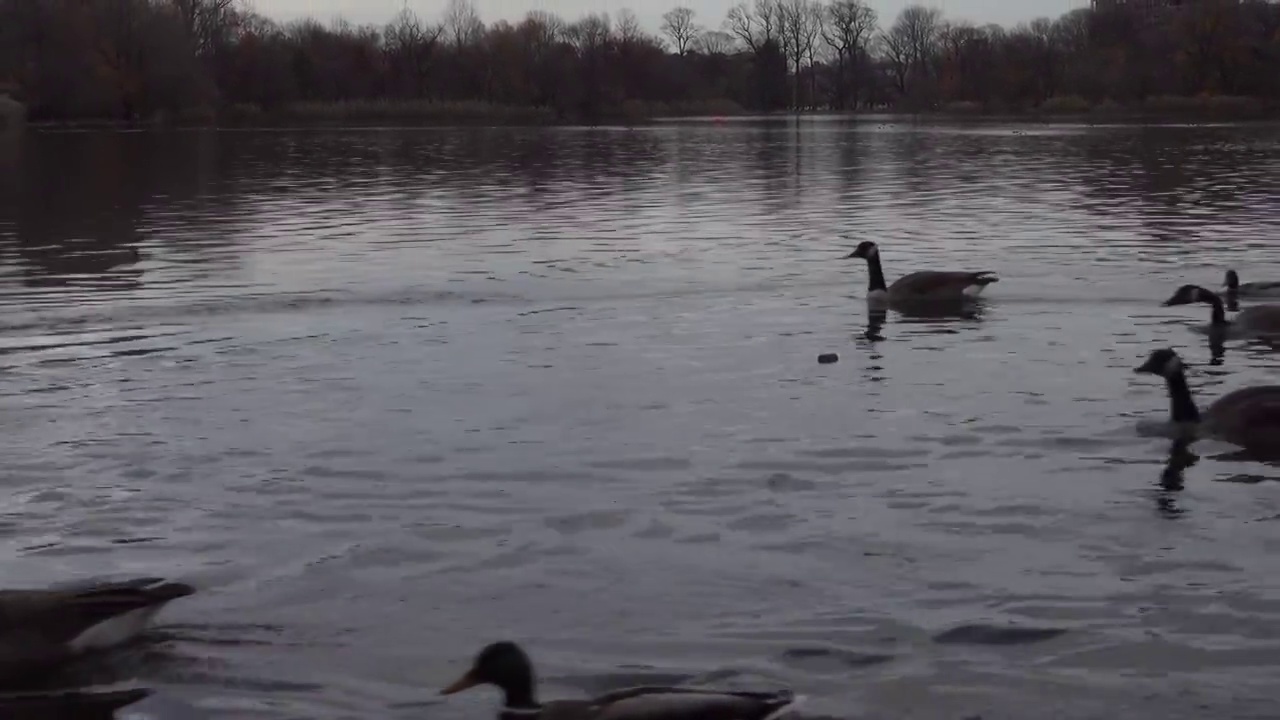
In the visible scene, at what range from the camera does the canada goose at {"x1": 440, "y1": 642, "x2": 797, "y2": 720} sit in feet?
17.2

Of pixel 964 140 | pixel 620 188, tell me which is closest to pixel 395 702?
pixel 620 188

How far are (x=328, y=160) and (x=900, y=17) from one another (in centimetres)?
13300

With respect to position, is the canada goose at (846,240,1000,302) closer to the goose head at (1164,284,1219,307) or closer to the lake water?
the lake water

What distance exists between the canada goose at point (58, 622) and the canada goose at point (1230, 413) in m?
7.05

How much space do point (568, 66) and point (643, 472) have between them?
116 m

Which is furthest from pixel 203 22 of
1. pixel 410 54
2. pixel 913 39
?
pixel 913 39

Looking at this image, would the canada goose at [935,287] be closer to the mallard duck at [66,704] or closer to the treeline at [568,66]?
the mallard duck at [66,704]

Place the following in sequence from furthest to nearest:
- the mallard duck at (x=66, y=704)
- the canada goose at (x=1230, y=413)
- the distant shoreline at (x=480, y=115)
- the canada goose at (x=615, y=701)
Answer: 1. the distant shoreline at (x=480, y=115)
2. the canada goose at (x=1230, y=413)
3. the mallard duck at (x=66, y=704)
4. the canada goose at (x=615, y=701)

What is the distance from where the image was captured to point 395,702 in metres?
6.31

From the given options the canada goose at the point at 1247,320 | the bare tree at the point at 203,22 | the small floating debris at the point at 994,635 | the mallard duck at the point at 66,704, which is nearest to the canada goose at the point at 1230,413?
the canada goose at the point at 1247,320

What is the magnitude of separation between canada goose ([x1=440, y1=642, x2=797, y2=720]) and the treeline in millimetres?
99503

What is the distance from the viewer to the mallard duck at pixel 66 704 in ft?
20.9

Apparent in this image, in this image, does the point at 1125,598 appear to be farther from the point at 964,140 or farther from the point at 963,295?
the point at 964,140

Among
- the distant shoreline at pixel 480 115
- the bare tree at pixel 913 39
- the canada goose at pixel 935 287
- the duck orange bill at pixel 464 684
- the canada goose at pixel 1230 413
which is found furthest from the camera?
the bare tree at pixel 913 39
